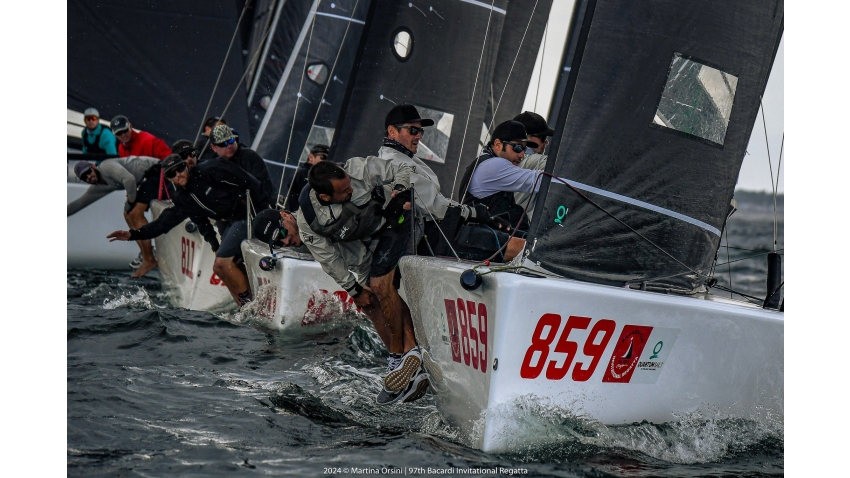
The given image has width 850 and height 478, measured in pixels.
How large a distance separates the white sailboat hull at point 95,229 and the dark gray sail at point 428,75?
3627mm

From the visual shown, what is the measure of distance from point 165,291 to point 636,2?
19.1 ft

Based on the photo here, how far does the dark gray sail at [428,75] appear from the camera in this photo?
8016 mm

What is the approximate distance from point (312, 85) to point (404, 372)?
21.2ft

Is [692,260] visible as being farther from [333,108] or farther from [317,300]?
[333,108]

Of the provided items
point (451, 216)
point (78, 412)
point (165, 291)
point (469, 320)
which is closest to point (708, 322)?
point (469, 320)

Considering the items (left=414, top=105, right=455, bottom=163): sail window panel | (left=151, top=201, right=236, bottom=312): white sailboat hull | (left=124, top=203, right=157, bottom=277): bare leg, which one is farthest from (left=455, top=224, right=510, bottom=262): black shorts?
(left=124, top=203, right=157, bottom=277): bare leg

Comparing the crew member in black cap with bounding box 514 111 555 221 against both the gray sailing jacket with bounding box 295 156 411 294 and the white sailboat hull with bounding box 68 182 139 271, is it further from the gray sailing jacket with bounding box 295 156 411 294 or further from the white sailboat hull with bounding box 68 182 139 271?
the white sailboat hull with bounding box 68 182 139 271

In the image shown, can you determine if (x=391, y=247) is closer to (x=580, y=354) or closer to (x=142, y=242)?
(x=580, y=354)

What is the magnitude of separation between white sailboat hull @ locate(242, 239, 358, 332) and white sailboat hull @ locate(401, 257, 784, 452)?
210 centimetres

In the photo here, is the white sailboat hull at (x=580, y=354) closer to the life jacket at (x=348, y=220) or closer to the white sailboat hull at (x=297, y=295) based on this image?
the life jacket at (x=348, y=220)

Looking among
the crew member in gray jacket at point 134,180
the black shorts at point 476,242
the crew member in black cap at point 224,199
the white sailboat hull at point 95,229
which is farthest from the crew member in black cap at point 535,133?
the white sailboat hull at point 95,229

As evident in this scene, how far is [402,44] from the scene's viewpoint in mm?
8086

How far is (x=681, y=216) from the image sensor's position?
4133mm

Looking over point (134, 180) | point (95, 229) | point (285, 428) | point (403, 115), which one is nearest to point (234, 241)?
point (134, 180)
